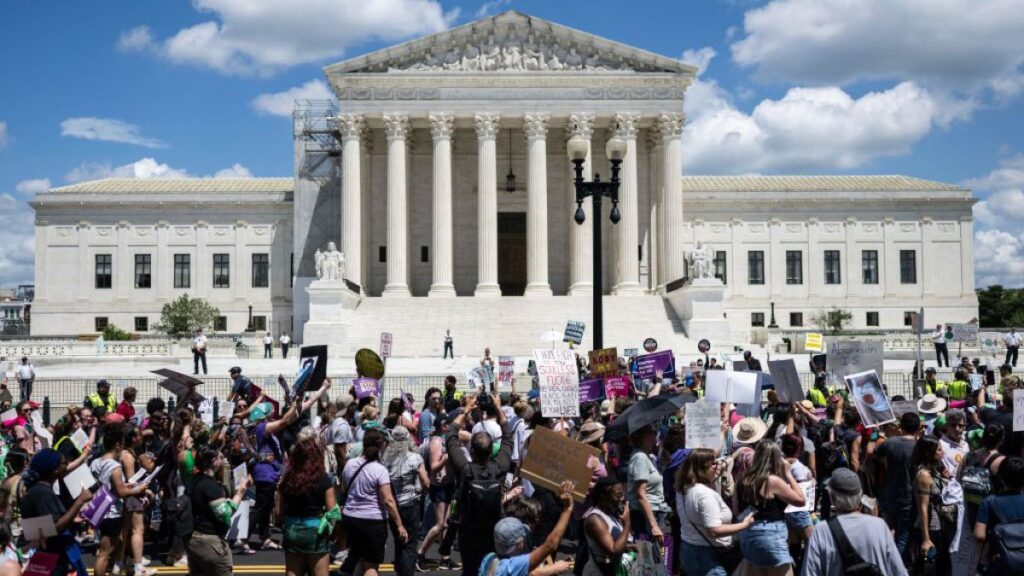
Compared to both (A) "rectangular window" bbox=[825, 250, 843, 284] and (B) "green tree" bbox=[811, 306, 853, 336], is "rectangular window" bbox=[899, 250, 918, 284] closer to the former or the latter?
(A) "rectangular window" bbox=[825, 250, 843, 284]

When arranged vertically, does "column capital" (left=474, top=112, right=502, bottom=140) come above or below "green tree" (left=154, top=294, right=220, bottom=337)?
above

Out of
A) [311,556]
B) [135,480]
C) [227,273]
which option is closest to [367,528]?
[311,556]

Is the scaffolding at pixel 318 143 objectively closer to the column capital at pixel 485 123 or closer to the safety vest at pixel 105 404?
the column capital at pixel 485 123

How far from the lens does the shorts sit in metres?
9.51

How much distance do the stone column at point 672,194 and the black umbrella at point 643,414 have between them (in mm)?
42949

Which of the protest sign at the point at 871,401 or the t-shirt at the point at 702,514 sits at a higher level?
the protest sign at the point at 871,401

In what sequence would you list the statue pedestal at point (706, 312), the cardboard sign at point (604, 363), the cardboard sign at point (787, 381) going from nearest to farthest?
the cardboard sign at point (787, 381)
the cardboard sign at point (604, 363)
the statue pedestal at point (706, 312)

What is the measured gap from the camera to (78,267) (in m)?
65.8

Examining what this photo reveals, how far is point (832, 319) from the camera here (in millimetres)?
62438

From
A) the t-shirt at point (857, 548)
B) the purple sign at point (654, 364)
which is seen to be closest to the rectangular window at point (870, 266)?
the purple sign at point (654, 364)

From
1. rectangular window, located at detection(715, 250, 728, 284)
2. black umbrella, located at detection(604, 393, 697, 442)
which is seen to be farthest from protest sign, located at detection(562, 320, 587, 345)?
rectangular window, located at detection(715, 250, 728, 284)

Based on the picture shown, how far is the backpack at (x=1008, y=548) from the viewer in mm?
7445

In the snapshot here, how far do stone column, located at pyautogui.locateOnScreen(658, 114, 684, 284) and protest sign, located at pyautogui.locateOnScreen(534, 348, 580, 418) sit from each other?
39423 mm

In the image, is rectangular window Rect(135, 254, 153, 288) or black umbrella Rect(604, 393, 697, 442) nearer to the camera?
black umbrella Rect(604, 393, 697, 442)
